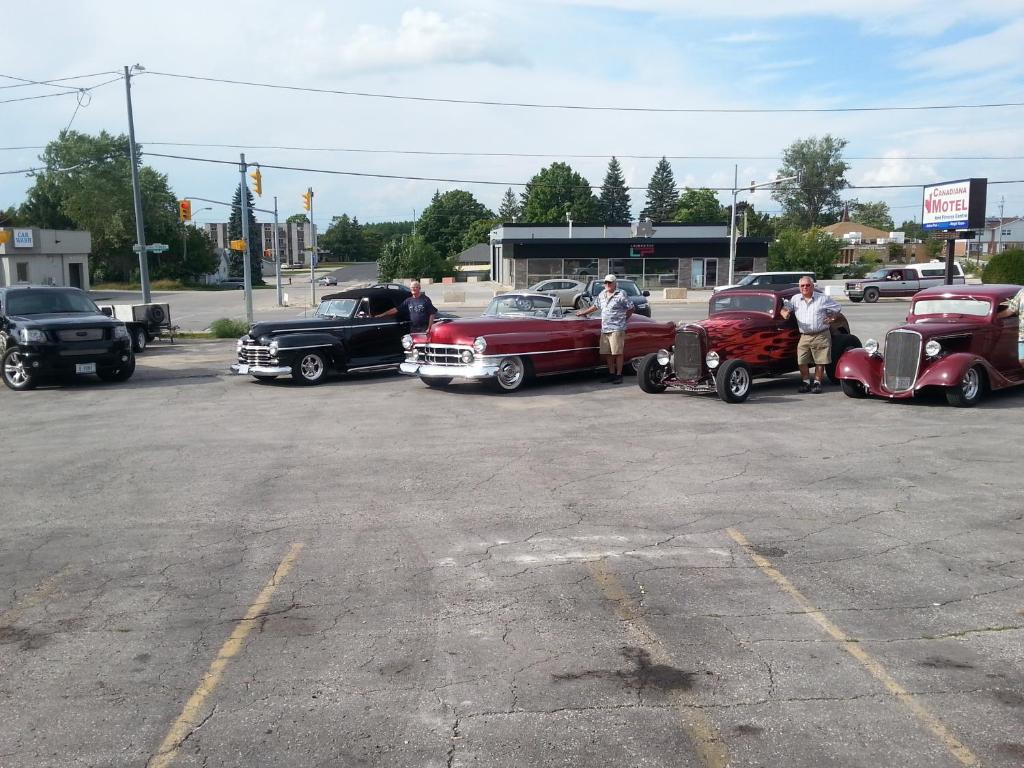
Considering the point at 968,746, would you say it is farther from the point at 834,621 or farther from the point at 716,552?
the point at 716,552

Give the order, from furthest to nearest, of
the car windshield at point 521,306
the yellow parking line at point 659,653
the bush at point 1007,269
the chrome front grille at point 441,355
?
1. the bush at point 1007,269
2. the car windshield at point 521,306
3. the chrome front grille at point 441,355
4. the yellow parking line at point 659,653

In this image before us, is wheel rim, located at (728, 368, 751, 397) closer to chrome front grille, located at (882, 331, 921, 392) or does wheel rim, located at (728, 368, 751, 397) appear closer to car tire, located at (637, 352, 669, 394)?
car tire, located at (637, 352, 669, 394)

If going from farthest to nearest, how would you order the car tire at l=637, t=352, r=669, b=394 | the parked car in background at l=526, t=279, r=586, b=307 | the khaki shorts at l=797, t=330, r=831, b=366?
the parked car in background at l=526, t=279, r=586, b=307 → the car tire at l=637, t=352, r=669, b=394 → the khaki shorts at l=797, t=330, r=831, b=366

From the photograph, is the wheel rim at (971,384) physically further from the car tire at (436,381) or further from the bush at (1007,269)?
A: the bush at (1007,269)

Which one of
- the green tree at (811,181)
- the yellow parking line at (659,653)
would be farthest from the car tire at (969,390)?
the green tree at (811,181)

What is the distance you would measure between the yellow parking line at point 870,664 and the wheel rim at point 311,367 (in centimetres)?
1097

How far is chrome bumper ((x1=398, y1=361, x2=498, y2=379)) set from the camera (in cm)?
1433

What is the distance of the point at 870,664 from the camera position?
15.7 feet

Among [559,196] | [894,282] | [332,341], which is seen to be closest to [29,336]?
[332,341]

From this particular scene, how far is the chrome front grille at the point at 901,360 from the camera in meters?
12.7

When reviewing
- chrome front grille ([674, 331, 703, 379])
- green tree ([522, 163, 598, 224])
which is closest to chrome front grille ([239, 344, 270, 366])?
chrome front grille ([674, 331, 703, 379])

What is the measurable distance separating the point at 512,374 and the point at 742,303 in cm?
386

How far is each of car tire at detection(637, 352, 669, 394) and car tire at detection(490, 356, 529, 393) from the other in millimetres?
1855

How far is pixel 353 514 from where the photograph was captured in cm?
780
